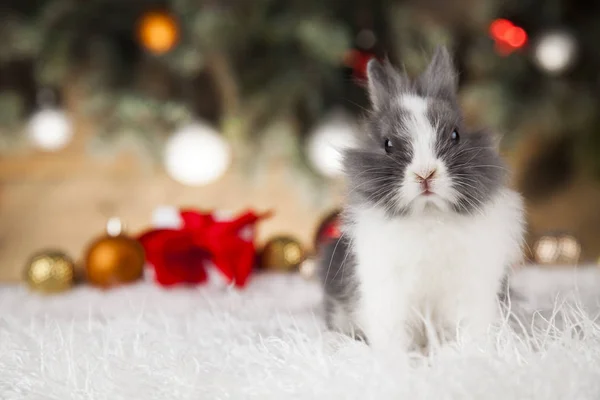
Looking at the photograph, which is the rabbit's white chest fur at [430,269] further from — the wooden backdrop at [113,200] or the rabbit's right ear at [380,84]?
the wooden backdrop at [113,200]

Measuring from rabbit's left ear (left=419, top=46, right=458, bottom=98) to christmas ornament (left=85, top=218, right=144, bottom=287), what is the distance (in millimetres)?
812

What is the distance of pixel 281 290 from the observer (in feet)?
4.07

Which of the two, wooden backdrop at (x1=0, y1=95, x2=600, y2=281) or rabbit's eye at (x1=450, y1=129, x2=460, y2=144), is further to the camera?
wooden backdrop at (x1=0, y1=95, x2=600, y2=281)

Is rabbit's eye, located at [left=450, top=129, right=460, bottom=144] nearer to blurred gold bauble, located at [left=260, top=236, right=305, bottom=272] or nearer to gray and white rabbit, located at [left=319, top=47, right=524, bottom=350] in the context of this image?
gray and white rabbit, located at [left=319, top=47, right=524, bottom=350]

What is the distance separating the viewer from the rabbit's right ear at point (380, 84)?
30.4 inches

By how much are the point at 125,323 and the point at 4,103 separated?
1.24 meters

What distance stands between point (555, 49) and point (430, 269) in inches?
50.4

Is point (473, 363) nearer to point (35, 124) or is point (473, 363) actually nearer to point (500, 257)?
point (500, 257)

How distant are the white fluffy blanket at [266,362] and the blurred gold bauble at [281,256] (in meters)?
0.48

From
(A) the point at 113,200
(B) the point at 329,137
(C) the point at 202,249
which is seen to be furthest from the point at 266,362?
(A) the point at 113,200

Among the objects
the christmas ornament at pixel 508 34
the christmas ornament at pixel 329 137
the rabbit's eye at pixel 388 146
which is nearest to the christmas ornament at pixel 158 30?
the christmas ornament at pixel 329 137

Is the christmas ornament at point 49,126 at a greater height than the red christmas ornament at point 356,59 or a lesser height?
lesser

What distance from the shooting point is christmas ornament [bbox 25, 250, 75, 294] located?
131cm

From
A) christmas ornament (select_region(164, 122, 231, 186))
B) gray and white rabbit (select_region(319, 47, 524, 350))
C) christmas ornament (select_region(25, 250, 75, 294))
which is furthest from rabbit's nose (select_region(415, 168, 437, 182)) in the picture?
christmas ornament (select_region(164, 122, 231, 186))
